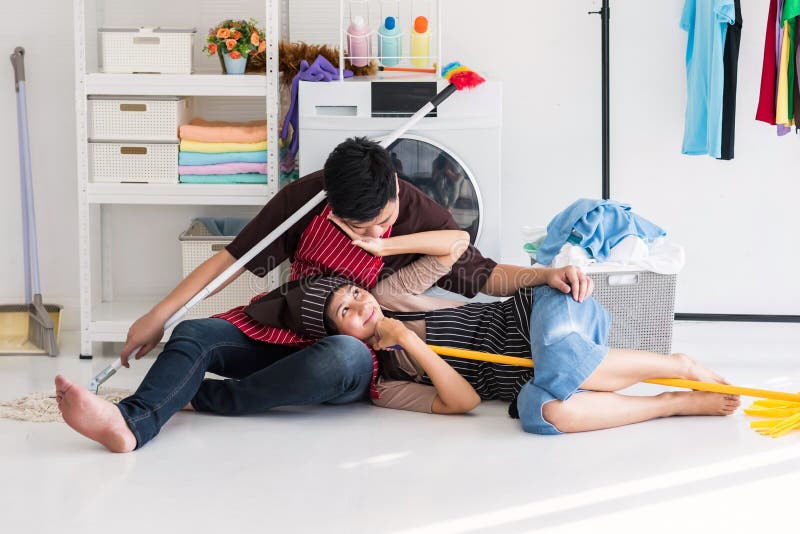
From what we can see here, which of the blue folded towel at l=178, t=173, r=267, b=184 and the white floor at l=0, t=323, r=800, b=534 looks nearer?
the white floor at l=0, t=323, r=800, b=534

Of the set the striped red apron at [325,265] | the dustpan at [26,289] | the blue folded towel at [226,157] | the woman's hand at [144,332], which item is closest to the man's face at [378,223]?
the striped red apron at [325,265]

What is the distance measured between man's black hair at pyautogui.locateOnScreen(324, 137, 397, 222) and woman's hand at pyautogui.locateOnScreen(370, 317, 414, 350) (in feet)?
0.83

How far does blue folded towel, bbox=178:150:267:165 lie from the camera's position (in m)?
→ 2.95

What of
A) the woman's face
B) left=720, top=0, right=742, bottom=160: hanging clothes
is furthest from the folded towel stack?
left=720, top=0, right=742, bottom=160: hanging clothes

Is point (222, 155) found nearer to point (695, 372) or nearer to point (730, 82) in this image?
point (695, 372)

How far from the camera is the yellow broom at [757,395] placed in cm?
213

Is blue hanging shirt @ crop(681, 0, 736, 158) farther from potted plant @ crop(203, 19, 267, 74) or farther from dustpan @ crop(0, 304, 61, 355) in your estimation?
dustpan @ crop(0, 304, 61, 355)

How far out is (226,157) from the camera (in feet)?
9.68

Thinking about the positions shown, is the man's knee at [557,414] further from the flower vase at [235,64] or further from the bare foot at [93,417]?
the flower vase at [235,64]

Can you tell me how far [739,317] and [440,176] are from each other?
133 cm

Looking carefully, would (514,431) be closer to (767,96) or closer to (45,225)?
(767,96)

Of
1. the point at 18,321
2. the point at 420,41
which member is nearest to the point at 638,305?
the point at 420,41

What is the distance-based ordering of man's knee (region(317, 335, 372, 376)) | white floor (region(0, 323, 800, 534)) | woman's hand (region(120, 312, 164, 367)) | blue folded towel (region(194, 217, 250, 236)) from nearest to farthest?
1. white floor (region(0, 323, 800, 534))
2. man's knee (region(317, 335, 372, 376))
3. woman's hand (region(120, 312, 164, 367))
4. blue folded towel (region(194, 217, 250, 236))

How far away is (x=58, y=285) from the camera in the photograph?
346cm
